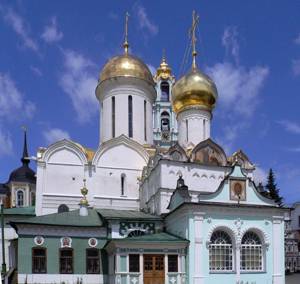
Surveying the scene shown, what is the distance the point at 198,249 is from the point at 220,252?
1.32 m

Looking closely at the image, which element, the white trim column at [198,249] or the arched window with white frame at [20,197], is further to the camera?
the arched window with white frame at [20,197]

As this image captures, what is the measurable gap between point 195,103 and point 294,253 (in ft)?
108

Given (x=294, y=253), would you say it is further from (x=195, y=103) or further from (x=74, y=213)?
(x=74, y=213)

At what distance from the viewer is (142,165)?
31.1 metres

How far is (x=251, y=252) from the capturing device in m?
23.6

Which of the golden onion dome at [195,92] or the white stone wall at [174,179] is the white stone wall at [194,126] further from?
the white stone wall at [174,179]

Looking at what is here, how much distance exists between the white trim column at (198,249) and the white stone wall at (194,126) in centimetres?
835

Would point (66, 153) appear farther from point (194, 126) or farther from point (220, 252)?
point (220, 252)

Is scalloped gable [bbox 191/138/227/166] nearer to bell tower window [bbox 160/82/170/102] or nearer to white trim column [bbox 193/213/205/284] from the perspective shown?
white trim column [bbox 193/213/205/284]

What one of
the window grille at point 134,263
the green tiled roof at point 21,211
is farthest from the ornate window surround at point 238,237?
the green tiled roof at point 21,211

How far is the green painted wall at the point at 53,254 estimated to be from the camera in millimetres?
22922

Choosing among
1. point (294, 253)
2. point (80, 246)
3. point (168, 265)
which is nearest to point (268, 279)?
point (168, 265)

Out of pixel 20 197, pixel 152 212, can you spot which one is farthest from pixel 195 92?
pixel 20 197

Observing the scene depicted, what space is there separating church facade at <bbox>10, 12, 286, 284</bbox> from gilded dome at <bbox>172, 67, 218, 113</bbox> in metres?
0.06
